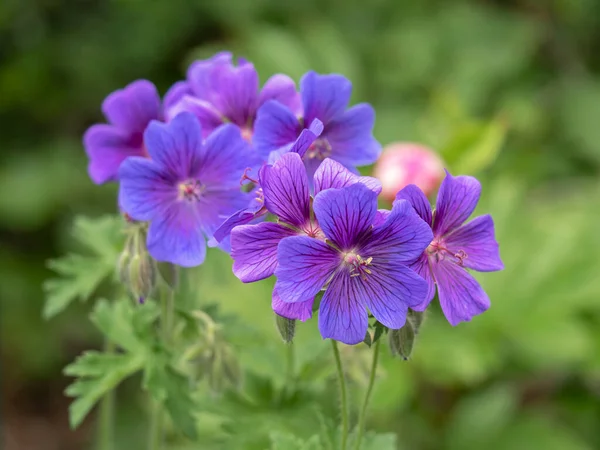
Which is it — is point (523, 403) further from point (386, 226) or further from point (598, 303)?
point (386, 226)

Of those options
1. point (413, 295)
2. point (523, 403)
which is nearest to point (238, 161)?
point (413, 295)

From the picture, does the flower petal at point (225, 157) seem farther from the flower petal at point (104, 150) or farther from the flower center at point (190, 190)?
the flower petal at point (104, 150)

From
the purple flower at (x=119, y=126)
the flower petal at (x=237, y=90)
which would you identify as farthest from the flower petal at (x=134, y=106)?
the flower petal at (x=237, y=90)

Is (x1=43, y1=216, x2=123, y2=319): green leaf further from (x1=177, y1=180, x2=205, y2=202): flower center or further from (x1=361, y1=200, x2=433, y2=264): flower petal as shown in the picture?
(x1=361, y1=200, x2=433, y2=264): flower petal

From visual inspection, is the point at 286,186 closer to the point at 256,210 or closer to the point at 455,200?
the point at 256,210

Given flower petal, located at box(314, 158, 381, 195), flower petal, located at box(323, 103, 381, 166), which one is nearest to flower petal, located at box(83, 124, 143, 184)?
flower petal, located at box(323, 103, 381, 166)

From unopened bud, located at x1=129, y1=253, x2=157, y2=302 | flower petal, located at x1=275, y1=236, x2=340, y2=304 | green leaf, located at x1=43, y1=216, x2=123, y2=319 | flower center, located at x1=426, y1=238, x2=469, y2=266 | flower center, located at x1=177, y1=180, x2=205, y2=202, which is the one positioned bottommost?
green leaf, located at x1=43, y1=216, x2=123, y2=319

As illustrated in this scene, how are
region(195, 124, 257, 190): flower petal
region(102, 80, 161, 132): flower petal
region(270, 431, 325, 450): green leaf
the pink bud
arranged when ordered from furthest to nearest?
the pink bud → region(102, 80, 161, 132): flower petal → region(195, 124, 257, 190): flower petal → region(270, 431, 325, 450): green leaf
